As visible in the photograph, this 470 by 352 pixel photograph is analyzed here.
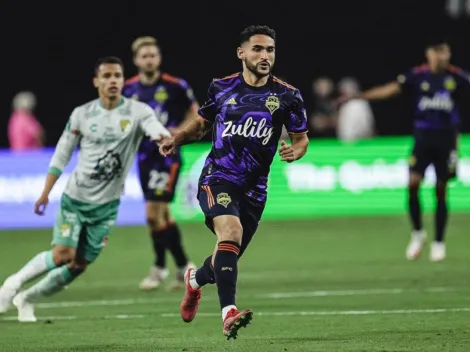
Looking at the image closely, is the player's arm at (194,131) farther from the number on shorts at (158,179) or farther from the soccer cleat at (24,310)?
the number on shorts at (158,179)

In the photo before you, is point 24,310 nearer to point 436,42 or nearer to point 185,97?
point 185,97

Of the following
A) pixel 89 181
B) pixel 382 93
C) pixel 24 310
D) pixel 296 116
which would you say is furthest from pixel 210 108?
pixel 382 93

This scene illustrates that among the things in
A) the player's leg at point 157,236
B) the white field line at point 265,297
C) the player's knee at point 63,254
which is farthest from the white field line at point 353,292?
the player's knee at point 63,254

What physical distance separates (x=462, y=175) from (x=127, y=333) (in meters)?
12.3

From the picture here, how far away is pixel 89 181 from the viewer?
36.8 feet

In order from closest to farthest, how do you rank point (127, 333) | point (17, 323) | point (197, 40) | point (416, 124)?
1. point (127, 333)
2. point (17, 323)
3. point (416, 124)
4. point (197, 40)

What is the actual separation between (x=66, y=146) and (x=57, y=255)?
0.92 metres

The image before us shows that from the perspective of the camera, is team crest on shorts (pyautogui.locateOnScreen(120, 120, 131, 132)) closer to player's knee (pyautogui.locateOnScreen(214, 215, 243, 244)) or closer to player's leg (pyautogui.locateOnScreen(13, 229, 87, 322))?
player's leg (pyautogui.locateOnScreen(13, 229, 87, 322))

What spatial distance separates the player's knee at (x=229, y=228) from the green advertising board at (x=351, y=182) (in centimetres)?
1188

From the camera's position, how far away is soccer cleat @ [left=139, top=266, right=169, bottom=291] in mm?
13477

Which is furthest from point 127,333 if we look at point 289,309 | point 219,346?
point 289,309

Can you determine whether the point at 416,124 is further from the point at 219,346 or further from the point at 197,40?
the point at 197,40

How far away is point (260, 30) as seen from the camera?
30.5 ft

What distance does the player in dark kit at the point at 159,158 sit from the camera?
13.6 m
